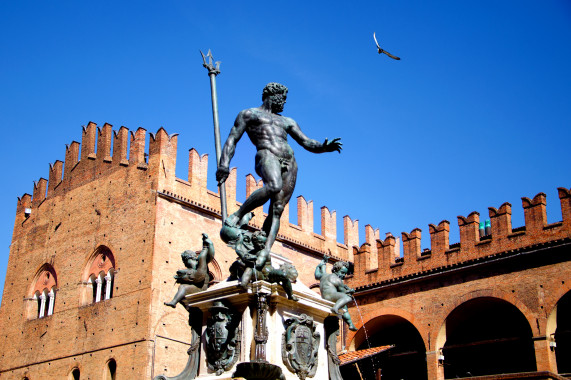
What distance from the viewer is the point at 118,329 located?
81.9 ft

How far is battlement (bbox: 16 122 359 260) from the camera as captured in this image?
87.0ft

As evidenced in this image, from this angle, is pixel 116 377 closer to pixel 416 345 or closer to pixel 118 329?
pixel 118 329

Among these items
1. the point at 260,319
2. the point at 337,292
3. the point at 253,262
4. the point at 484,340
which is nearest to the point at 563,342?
the point at 484,340

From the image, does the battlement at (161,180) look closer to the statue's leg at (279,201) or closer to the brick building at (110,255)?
the brick building at (110,255)

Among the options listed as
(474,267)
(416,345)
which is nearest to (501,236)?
(474,267)

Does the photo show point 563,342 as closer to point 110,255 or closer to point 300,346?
point 110,255

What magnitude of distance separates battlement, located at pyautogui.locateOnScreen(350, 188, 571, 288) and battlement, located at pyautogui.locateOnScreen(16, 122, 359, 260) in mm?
4586

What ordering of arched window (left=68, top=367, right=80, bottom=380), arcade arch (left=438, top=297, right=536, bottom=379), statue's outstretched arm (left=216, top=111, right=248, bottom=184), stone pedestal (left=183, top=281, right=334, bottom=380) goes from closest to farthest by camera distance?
stone pedestal (left=183, top=281, right=334, bottom=380) < statue's outstretched arm (left=216, top=111, right=248, bottom=184) < arcade arch (left=438, top=297, right=536, bottom=379) < arched window (left=68, top=367, right=80, bottom=380)

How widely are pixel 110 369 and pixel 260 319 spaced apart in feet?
64.4

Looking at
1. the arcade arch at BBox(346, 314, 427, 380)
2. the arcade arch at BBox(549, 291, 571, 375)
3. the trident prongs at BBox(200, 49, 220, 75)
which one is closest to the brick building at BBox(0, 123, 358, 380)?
the arcade arch at BBox(346, 314, 427, 380)

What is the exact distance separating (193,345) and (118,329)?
18.7 m

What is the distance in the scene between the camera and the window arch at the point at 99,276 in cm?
2634

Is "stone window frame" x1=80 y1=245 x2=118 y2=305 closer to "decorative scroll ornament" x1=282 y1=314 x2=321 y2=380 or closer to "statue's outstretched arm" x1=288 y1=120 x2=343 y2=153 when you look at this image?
"statue's outstretched arm" x1=288 y1=120 x2=343 y2=153

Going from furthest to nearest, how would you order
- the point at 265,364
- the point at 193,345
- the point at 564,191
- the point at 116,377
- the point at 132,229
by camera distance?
the point at 132,229 < the point at 116,377 < the point at 564,191 < the point at 193,345 < the point at 265,364
